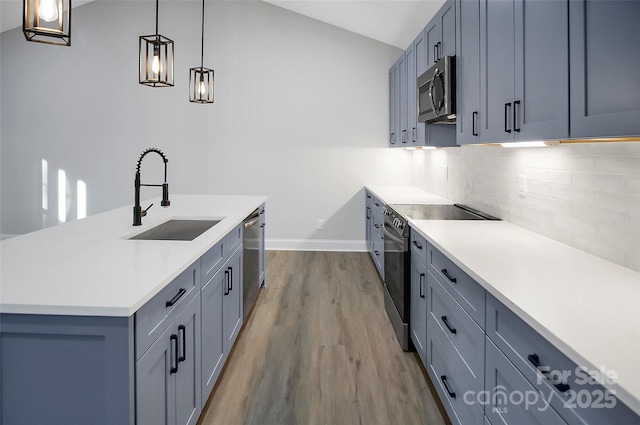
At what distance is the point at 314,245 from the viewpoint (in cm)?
580

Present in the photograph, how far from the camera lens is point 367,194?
552 cm

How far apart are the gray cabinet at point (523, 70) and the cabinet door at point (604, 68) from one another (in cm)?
7

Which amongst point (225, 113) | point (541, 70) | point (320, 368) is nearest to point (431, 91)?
point (541, 70)

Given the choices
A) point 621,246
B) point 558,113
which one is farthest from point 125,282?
point 621,246

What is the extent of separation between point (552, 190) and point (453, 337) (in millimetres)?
897

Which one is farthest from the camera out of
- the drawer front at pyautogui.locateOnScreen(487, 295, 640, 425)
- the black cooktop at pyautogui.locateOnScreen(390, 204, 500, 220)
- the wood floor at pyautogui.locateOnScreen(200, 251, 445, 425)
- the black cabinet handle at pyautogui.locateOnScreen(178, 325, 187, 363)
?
the black cooktop at pyautogui.locateOnScreen(390, 204, 500, 220)

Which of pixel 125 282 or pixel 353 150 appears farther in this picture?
pixel 353 150

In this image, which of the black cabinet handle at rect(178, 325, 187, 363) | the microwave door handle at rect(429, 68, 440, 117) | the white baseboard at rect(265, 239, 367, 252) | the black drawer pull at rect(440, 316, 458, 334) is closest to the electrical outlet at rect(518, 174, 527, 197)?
the microwave door handle at rect(429, 68, 440, 117)

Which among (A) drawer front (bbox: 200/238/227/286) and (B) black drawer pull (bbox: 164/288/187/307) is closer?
(B) black drawer pull (bbox: 164/288/187/307)

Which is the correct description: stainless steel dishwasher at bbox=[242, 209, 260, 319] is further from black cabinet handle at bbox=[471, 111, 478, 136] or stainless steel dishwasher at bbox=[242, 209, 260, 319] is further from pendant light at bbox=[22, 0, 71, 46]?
pendant light at bbox=[22, 0, 71, 46]

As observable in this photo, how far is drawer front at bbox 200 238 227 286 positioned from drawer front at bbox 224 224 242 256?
58 mm

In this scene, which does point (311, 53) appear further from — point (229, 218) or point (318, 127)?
point (229, 218)

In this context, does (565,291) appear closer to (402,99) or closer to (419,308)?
(419,308)

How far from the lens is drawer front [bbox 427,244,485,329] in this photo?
1566mm
